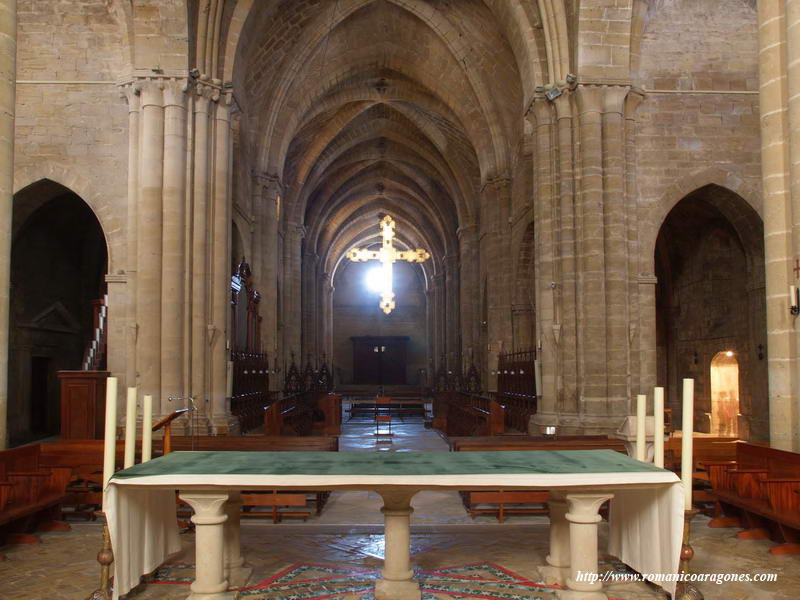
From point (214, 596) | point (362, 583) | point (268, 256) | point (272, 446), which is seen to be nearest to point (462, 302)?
point (268, 256)

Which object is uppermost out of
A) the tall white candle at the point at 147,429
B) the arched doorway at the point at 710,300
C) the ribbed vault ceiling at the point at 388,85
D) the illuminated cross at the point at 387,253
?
the ribbed vault ceiling at the point at 388,85

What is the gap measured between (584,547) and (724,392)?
15.1 m

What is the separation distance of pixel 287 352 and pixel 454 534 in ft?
62.2

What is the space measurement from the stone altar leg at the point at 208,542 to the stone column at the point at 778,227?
18.0ft

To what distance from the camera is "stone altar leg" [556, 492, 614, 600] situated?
5195mm

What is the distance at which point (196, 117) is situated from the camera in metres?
13.7

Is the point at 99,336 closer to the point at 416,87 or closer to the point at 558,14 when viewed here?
the point at 558,14

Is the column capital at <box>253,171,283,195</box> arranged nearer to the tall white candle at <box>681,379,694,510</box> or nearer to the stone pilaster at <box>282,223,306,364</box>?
the stone pilaster at <box>282,223,306,364</box>

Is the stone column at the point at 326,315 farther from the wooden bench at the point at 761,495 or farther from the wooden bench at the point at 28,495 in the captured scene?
the wooden bench at the point at 761,495

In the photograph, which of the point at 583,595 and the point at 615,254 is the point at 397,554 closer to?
the point at 583,595

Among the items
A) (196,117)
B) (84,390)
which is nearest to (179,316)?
(84,390)

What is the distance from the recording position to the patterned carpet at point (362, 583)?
18.3 feet

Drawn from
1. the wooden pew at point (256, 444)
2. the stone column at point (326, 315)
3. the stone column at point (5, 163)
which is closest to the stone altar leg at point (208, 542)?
the stone column at point (5, 163)

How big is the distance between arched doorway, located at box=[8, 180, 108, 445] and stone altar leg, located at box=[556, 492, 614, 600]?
1391 cm
